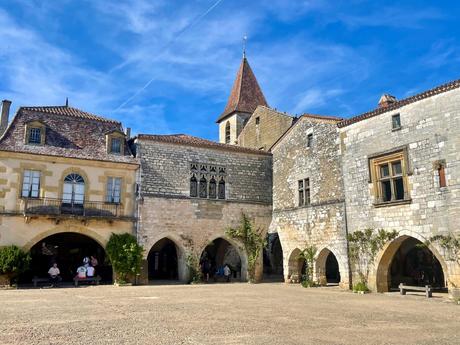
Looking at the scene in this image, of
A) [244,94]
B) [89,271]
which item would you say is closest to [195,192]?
[89,271]

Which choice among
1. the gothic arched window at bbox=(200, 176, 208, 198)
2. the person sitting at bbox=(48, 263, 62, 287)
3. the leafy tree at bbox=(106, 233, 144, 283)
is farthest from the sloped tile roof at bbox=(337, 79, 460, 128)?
the person sitting at bbox=(48, 263, 62, 287)

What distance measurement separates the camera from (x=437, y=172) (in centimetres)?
1360

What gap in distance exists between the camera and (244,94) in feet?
108

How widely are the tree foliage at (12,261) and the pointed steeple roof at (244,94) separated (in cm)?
1906

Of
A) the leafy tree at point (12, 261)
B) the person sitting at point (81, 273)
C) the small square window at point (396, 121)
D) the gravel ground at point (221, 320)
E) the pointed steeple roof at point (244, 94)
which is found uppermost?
the pointed steeple roof at point (244, 94)

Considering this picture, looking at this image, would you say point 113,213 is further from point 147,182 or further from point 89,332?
point 89,332

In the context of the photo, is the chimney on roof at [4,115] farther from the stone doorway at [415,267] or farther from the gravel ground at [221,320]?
the stone doorway at [415,267]

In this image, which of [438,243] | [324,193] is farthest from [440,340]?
[324,193]

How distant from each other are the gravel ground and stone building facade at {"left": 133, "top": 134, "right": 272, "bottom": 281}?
21.5ft

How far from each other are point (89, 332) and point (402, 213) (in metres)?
11.2

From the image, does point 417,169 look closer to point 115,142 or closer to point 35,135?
point 115,142

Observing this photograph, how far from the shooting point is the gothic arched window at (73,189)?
1755 centimetres

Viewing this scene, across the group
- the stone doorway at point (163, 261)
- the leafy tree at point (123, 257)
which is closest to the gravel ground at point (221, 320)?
the leafy tree at point (123, 257)

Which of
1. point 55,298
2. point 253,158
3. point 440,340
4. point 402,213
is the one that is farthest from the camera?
point 253,158
